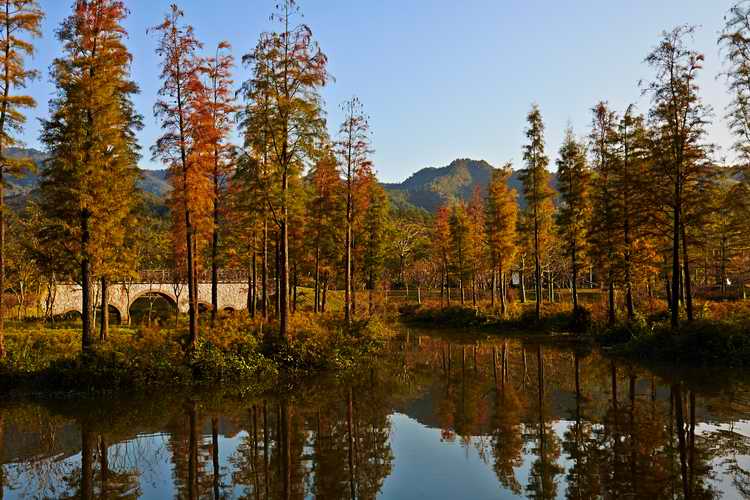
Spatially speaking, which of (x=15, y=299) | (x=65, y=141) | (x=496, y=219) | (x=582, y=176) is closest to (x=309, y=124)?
(x=65, y=141)

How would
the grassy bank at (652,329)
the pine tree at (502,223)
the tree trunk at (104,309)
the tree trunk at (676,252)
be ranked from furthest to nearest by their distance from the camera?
1. the pine tree at (502,223)
2. the tree trunk at (104,309)
3. the tree trunk at (676,252)
4. the grassy bank at (652,329)

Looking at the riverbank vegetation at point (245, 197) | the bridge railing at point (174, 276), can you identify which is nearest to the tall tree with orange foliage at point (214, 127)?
the riverbank vegetation at point (245, 197)

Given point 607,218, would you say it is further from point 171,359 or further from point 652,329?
point 171,359

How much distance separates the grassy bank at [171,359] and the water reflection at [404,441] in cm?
207

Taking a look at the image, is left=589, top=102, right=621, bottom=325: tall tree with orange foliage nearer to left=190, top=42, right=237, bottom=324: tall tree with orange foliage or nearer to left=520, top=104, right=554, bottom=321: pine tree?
left=520, top=104, right=554, bottom=321: pine tree

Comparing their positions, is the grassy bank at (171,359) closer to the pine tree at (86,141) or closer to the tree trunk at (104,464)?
the pine tree at (86,141)

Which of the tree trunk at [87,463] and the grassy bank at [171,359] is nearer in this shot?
the tree trunk at [87,463]

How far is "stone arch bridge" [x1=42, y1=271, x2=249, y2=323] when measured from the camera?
1684 inches

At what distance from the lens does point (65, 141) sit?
20.3m

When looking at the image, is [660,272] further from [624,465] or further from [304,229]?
[624,465]

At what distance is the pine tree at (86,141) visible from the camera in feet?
65.8

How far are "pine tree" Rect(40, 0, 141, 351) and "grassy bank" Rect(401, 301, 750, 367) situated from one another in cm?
2343

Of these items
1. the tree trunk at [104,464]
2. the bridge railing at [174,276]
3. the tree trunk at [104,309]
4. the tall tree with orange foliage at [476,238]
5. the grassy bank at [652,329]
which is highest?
the tall tree with orange foliage at [476,238]

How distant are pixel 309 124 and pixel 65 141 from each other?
936 centimetres
